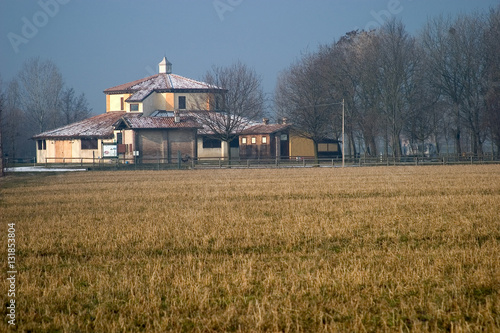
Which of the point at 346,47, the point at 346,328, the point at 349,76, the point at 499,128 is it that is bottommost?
the point at 346,328

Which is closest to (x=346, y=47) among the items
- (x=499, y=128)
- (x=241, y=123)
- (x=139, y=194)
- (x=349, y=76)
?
(x=349, y=76)

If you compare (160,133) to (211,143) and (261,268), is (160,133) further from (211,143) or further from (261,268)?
(261,268)

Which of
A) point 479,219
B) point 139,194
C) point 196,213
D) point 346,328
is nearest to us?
point 346,328

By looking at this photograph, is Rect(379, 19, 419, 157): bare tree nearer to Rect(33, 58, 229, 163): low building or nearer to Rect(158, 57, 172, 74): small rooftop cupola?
Rect(33, 58, 229, 163): low building

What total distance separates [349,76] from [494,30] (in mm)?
16266

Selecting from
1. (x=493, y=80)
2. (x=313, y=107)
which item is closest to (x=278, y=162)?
(x=313, y=107)

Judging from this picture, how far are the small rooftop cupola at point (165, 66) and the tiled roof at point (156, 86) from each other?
3946 mm

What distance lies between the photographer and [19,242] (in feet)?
38.7

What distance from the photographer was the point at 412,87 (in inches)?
2625

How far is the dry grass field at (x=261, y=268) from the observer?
6.72 meters

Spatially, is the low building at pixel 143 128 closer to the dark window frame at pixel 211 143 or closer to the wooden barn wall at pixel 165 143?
the wooden barn wall at pixel 165 143

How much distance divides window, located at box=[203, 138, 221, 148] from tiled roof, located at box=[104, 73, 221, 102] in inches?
311

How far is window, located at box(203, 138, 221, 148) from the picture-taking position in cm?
7394

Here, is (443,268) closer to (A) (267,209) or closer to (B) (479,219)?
(B) (479,219)
